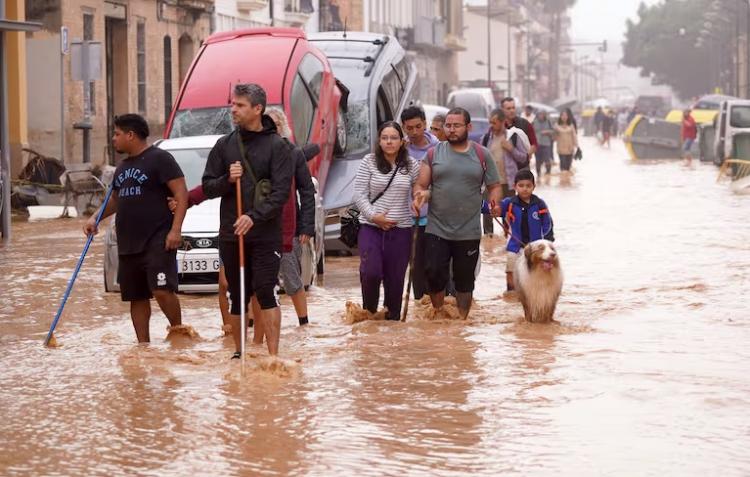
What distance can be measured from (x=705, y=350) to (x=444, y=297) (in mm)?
2412

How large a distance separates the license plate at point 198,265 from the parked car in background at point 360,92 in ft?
12.8

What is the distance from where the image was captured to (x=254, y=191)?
10.0 m

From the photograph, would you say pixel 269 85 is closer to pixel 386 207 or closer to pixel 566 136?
pixel 386 207

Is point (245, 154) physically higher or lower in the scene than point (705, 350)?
higher

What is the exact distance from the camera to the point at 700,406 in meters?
8.98

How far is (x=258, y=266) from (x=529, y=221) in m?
4.21

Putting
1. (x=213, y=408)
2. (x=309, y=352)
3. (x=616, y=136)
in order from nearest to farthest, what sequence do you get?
(x=213, y=408) → (x=309, y=352) → (x=616, y=136)

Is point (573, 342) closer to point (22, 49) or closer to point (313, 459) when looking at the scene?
point (313, 459)

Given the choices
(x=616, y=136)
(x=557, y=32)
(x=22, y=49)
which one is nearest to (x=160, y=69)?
(x=22, y=49)

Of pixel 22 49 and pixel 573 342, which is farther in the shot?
pixel 22 49

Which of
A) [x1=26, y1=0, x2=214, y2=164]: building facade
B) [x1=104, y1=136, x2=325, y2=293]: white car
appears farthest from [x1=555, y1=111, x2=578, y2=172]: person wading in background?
[x1=104, y1=136, x2=325, y2=293]: white car

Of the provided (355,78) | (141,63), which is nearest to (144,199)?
(355,78)

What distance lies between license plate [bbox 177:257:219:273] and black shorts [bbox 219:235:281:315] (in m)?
4.32

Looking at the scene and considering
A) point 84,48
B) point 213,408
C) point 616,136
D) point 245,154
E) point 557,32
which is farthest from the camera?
point 557,32
